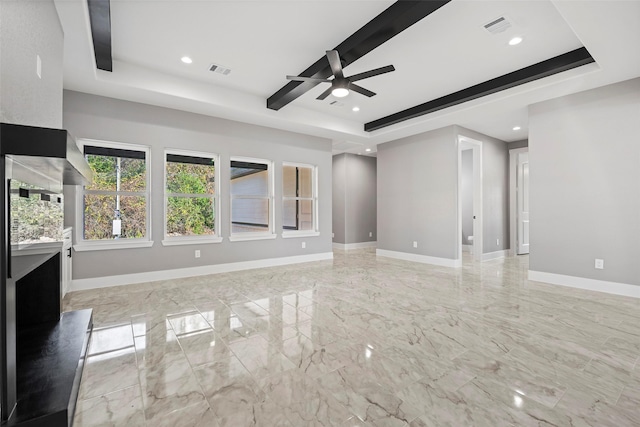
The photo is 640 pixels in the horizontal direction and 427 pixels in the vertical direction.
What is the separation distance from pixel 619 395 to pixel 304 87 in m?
4.25

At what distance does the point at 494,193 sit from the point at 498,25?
15.9ft

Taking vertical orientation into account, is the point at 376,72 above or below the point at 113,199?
above

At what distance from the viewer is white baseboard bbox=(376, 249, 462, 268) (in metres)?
6.01

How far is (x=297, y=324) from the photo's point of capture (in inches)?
117

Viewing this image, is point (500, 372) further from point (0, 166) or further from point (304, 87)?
point (304, 87)

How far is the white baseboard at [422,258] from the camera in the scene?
6008 mm

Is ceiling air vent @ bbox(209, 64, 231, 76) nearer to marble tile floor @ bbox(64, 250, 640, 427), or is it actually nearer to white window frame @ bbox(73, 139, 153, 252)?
white window frame @ bbox(73, 139, 153, 252)

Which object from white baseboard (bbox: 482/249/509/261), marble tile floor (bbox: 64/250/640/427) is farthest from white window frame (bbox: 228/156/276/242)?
white baseboard (bbox: 482/249/509/261)

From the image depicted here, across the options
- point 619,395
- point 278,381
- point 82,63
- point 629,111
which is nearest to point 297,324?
point 278,381

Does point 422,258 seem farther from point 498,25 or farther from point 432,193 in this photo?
point 498,25

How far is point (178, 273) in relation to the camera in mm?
4973

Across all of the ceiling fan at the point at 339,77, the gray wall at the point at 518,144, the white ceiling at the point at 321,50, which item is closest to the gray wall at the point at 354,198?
the white ceiling at the point at 321,50

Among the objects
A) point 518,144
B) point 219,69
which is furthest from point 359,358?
point 518,144

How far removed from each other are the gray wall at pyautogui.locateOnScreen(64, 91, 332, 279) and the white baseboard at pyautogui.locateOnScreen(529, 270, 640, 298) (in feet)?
13.6
